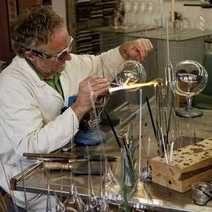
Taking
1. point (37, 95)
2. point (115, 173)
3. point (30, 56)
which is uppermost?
point (30, 56)

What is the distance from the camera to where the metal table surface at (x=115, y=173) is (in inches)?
41.4

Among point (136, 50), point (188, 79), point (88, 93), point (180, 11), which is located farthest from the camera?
point (180, 11)

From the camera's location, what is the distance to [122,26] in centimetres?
316

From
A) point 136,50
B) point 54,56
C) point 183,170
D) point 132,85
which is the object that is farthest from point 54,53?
point 183,170

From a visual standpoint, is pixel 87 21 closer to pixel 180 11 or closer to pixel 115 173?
pixel 180 11

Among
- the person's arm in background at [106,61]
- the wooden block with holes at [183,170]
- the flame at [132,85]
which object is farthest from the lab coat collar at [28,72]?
the wooden block with holes at [183,170]

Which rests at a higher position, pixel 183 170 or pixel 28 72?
pixel 28 72

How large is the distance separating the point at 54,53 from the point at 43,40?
0.17 feet

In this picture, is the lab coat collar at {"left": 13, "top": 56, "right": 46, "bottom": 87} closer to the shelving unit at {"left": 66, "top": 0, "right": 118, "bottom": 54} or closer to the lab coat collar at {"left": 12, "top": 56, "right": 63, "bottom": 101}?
the lab coat collar at {"left": 12, "top": 56, "right": 63, "bottom": 101}

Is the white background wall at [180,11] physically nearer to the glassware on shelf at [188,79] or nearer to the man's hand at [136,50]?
the man's hand at [136,50]

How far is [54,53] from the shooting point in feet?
4.80

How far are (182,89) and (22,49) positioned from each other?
524mm

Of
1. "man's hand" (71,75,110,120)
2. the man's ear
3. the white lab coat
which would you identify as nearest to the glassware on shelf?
"man's hand" (71,75,110,120)

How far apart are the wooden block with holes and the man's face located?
51 centimetres
